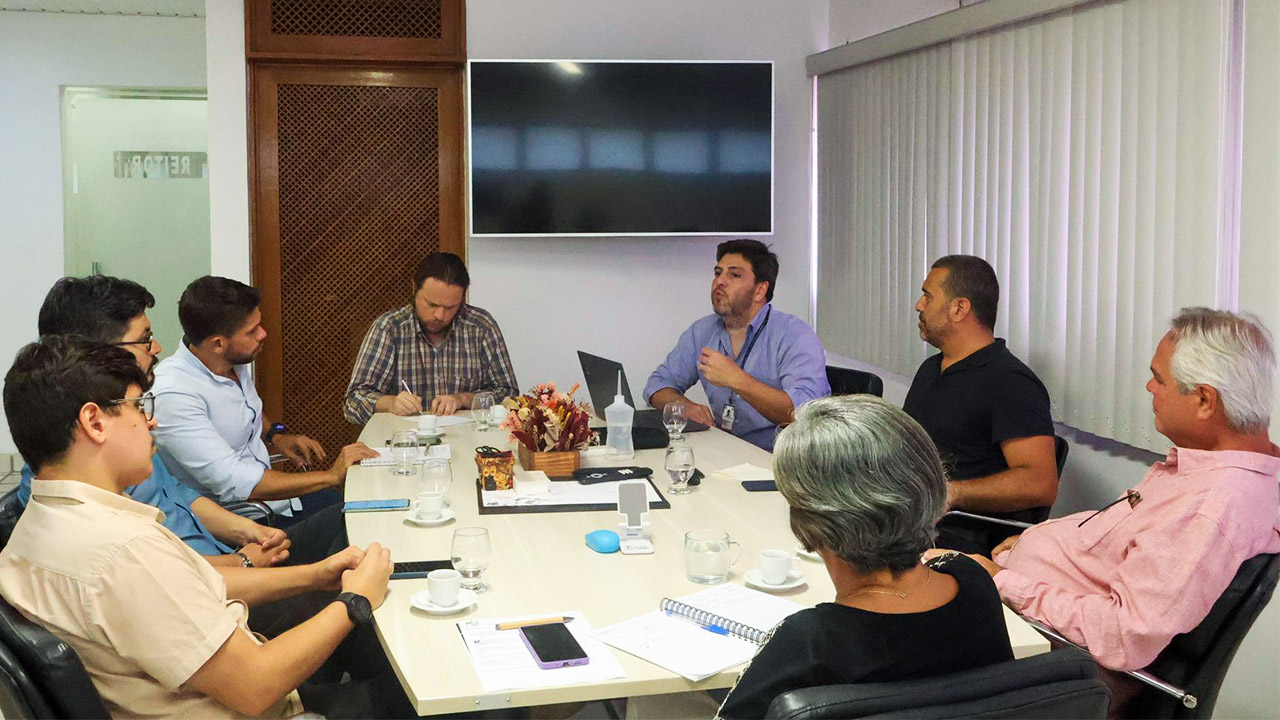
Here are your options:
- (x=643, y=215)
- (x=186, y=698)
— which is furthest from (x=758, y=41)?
(x=186, y=698)

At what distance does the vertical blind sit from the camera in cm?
307

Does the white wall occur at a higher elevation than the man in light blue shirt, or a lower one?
higher

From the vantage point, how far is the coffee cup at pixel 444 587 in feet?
6.54

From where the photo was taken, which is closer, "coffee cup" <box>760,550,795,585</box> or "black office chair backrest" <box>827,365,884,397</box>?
"coffee cup" <box>760,550,795,585</box>

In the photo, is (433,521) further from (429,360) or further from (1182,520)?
(429,360)

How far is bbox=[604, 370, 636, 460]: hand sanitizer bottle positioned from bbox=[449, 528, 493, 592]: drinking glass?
4.31 ft

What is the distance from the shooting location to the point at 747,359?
4.25 meters

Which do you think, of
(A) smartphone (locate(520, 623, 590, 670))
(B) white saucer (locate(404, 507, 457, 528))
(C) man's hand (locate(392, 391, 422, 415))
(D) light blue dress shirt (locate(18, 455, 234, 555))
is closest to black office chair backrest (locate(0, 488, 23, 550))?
(D) light blue dress shirt (locate(18, 455, 234, 555))

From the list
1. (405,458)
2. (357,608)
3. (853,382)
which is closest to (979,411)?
(853,382)

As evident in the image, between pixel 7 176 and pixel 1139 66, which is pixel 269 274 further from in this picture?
pixel 1139 66

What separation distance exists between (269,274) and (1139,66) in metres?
3.85

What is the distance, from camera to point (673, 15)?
5.34 metres

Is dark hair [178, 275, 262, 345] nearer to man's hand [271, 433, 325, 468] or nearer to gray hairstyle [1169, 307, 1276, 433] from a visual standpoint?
man's hand [271, 433, 325, 468]

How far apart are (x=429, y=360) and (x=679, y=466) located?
1.95 m
